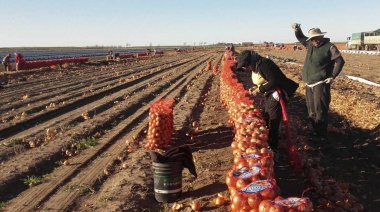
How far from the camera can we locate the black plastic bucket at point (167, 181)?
5.21m

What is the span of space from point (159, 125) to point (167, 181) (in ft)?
7.15

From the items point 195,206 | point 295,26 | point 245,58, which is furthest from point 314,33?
point 195,206

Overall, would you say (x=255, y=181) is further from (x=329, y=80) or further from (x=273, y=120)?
(x=329, y=80)

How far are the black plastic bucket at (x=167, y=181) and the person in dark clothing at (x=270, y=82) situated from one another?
2.06 m

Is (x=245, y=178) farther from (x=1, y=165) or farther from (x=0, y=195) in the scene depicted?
(x=1, y=165)

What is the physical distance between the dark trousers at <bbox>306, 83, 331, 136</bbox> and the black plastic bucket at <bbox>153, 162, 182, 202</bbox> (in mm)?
3946

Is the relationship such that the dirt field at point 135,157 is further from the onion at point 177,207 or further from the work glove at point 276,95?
the work glove at point 276,95

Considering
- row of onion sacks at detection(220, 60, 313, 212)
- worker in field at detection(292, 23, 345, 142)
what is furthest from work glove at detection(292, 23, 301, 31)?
row of onion sacks at detection(220, 60, 313, 212)

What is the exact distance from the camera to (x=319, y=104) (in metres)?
7.85

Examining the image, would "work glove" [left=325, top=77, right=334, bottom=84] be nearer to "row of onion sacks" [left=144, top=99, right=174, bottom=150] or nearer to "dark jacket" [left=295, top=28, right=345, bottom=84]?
"dark jacket" [left=295, top=28, right=345, bottom=84]

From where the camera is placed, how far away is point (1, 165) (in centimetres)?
733

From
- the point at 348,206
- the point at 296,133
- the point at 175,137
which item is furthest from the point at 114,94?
the point at 348,206

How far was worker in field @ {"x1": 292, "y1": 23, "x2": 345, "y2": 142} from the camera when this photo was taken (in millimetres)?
7598

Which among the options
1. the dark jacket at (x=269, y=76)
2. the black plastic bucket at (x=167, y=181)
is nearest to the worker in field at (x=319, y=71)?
the dark jacket at (x=269, y=76)
